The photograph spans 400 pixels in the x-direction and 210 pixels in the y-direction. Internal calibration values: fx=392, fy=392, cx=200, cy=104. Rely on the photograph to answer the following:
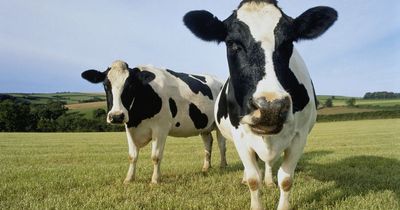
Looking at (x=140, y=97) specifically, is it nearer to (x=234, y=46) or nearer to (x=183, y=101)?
(x=183, y=101)

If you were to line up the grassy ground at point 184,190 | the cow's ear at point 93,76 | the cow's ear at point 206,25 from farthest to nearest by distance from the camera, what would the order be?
the cow's ear at point 93,76
the grassy ground at point 184,190
the cow's ear at point 206,25

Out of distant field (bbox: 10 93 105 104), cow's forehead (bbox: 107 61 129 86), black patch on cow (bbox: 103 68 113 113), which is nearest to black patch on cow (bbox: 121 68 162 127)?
cow's forehead (bbox: 107 61 129 86)

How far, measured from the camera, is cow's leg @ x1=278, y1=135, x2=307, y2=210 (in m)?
5.32

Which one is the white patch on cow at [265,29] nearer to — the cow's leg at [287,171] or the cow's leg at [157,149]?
the cow's leg at [287,171]

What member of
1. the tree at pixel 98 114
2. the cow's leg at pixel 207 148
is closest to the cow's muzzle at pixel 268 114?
the cow's leg at pixel 207 148

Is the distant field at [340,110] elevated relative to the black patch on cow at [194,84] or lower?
lower

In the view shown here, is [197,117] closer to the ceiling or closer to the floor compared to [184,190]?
closer to the ceiling

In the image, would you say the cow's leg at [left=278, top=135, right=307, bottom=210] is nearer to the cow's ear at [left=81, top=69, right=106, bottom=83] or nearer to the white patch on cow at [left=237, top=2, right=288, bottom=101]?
the white patch on cow at [left=237, top=2, right=288, bottom=101]

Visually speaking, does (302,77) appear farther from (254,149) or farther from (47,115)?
(47,115)

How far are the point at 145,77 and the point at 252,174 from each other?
3998 mm

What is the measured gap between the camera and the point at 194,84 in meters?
10.6

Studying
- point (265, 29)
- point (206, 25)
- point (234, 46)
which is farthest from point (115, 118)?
point (265, 29)

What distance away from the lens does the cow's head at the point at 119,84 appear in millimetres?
7926

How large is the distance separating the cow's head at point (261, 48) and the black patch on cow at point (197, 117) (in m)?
4.70
